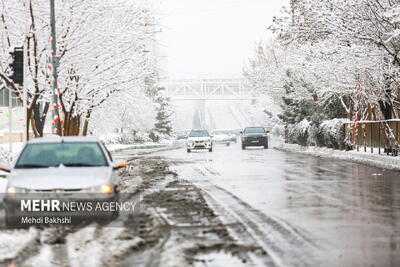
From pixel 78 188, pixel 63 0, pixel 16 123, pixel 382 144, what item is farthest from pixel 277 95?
pixel 78 188

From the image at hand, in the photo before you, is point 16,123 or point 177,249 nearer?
point 177,249

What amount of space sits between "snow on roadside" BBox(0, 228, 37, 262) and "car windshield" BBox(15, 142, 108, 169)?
159cm

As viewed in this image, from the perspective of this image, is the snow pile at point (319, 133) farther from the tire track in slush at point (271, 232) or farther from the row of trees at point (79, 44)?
the tire track in slush at point (271, 232)

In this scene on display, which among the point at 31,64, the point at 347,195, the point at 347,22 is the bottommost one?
the point at 347,195

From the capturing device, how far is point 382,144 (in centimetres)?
2986

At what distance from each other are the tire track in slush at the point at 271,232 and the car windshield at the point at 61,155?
244 cm


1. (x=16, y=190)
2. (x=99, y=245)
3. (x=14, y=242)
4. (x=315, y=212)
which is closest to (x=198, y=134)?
(x=315, y=212)

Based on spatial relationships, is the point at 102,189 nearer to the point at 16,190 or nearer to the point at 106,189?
the point at 106,189

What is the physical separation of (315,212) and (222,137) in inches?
2071

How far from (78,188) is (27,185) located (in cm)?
76

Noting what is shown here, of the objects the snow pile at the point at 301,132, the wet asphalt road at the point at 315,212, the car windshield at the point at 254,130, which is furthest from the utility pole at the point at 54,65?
the car windshield at the point at 254,130

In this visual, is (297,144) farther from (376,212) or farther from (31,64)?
(376,212)

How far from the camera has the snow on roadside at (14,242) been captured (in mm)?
8393

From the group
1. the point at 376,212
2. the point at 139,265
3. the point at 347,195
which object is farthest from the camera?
the point at 347,195
